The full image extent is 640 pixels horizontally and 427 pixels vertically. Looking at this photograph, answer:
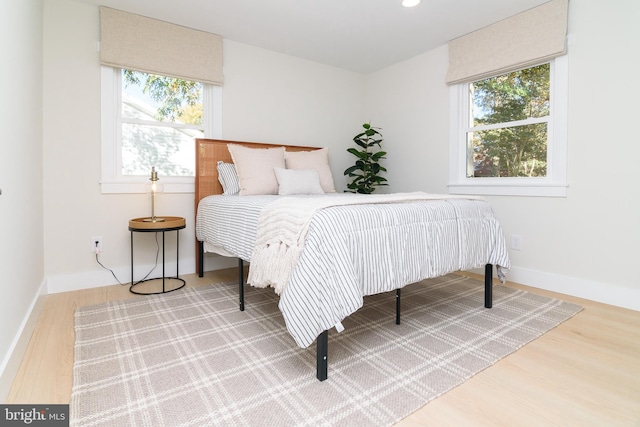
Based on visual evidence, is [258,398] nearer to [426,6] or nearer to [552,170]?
[552,170]

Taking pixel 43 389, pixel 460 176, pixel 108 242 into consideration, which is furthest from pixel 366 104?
pixel 43 389

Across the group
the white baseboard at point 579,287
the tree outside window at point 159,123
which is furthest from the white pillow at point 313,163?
the white baseboard at point 579,287

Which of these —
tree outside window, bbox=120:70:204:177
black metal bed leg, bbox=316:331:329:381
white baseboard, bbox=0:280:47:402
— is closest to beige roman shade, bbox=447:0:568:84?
tree outside window, bbox=120:70:204:177

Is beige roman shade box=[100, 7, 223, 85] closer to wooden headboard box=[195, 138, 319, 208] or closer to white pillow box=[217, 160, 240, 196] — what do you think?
wooden headboard box=[195, 138, 319, 208]

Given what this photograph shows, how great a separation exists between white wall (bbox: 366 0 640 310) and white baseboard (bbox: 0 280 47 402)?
3.30 m

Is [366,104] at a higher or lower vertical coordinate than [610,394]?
higher

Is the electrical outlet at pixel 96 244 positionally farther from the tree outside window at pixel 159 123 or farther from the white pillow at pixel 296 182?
the white pillow at pixel 296 182

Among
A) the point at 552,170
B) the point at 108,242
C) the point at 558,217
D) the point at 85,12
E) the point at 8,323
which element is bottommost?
the point at 8,323

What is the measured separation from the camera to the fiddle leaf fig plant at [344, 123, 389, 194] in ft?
12.7

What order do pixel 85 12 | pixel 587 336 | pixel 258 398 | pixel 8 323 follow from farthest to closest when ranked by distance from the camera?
pixel 85 12 < pixel 587 336 < pixel 8 323 < pixel 258 398

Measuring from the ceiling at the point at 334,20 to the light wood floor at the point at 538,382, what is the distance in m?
2.39

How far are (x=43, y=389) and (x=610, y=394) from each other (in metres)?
2.25

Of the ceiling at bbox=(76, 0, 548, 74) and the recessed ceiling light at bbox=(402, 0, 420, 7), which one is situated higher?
the ceiling at bbox=(76, 0, 548, 74)

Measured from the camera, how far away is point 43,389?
4.33 feet
